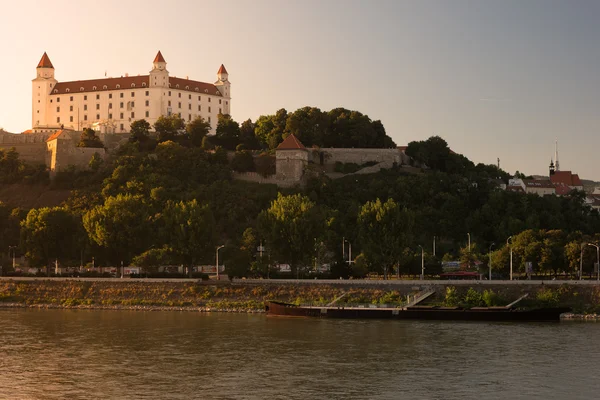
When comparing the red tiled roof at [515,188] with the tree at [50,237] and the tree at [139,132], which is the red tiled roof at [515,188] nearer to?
the tree at [139,132]

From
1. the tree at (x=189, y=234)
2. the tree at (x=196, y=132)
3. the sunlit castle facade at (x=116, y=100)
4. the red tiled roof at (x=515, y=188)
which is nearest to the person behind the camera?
the tree at (x=189, y=234)

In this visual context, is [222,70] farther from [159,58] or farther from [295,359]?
[295,359]

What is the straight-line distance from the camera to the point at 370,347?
151 feet

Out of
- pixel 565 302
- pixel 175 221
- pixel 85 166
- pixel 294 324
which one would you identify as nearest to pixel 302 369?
pixel 294 324

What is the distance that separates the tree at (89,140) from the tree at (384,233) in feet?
175

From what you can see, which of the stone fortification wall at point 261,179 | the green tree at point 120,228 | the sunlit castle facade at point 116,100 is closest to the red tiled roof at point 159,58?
the sunlit castle facade at point 116,100

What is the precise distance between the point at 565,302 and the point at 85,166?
7142 cm

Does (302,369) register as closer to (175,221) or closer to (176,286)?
(176,286)

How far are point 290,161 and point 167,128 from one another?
72.0 feet

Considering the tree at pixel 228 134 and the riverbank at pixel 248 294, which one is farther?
the tree at pixel 228 134

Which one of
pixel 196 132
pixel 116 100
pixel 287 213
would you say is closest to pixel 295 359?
pixel 287 213

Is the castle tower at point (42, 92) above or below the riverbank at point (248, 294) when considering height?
above

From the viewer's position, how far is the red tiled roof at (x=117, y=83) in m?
128

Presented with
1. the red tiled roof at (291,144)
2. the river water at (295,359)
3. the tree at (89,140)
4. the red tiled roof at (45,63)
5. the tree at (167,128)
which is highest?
the red tiled roof at (45,63)
